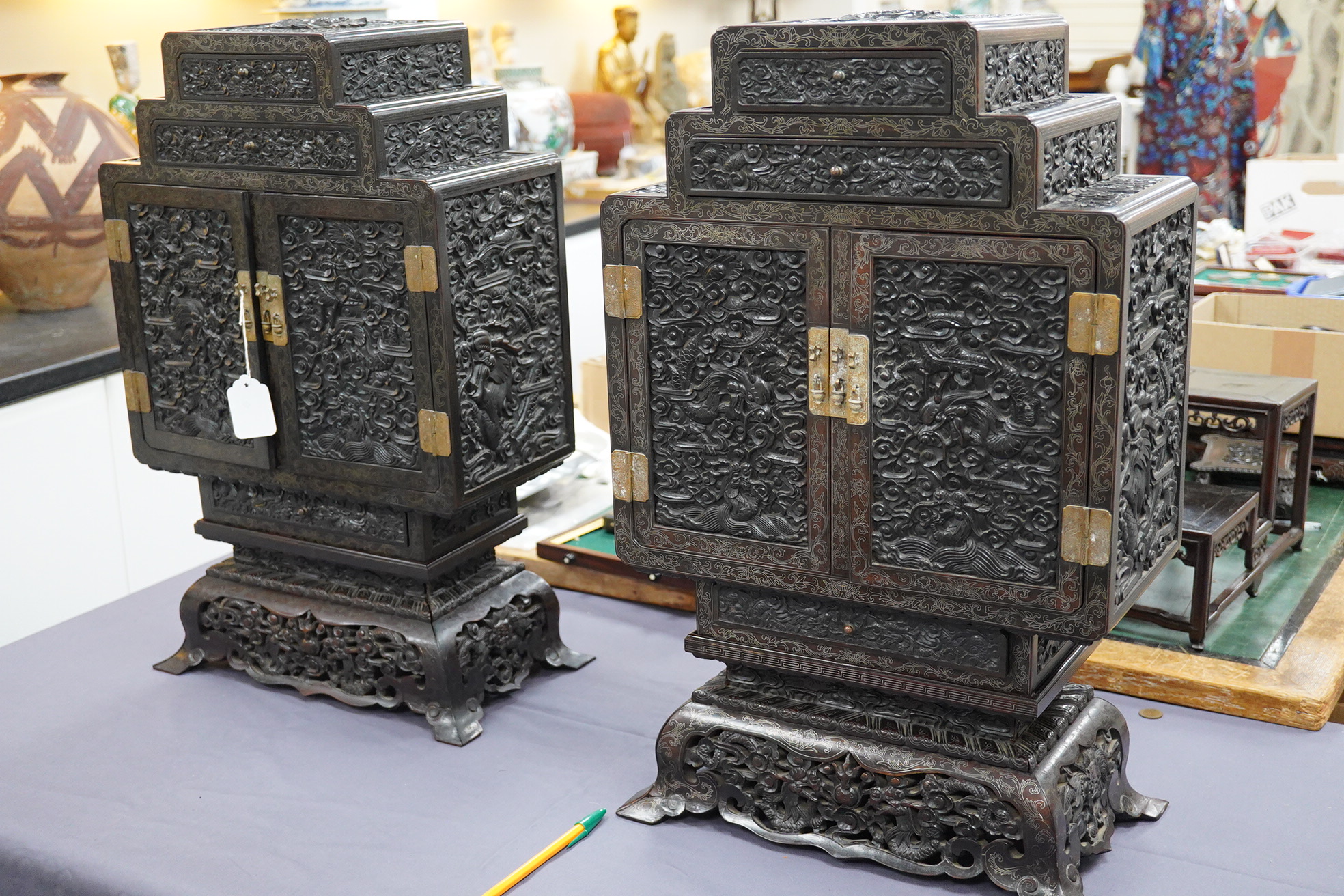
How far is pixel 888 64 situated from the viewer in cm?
161

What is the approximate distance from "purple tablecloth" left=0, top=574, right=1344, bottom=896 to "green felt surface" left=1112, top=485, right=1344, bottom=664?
0.73 ft

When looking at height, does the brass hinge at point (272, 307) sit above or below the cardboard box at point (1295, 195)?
above

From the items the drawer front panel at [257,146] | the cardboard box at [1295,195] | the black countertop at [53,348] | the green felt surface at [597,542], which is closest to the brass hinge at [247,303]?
the drawer front panel at [257,146]

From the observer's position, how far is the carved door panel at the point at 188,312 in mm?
2221

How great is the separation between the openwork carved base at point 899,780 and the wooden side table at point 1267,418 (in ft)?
3.35

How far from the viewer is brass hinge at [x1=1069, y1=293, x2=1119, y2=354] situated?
1.53 meters

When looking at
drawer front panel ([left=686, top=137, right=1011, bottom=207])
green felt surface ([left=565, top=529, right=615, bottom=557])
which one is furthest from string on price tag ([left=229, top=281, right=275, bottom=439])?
drawer front panel ([left=686, top=137, right=1011, bottom=207])

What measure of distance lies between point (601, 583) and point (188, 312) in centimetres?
98

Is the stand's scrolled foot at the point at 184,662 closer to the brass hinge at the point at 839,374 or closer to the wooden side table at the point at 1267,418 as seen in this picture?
the brass hinge at the point at 839,374

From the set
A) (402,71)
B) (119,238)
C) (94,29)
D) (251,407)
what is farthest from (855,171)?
(94,29)

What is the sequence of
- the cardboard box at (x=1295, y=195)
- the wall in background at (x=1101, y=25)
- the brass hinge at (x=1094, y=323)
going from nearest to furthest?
1. the brass hinge at (x=1094, y=323)
2. the cardboard box at (x=1295, y=195)
3. the wall in background at (x=1101, y=25)

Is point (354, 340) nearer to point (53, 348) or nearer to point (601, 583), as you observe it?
point (601, 583)

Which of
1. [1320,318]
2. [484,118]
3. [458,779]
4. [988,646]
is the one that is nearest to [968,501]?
[988,646]

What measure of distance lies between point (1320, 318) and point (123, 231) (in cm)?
289
